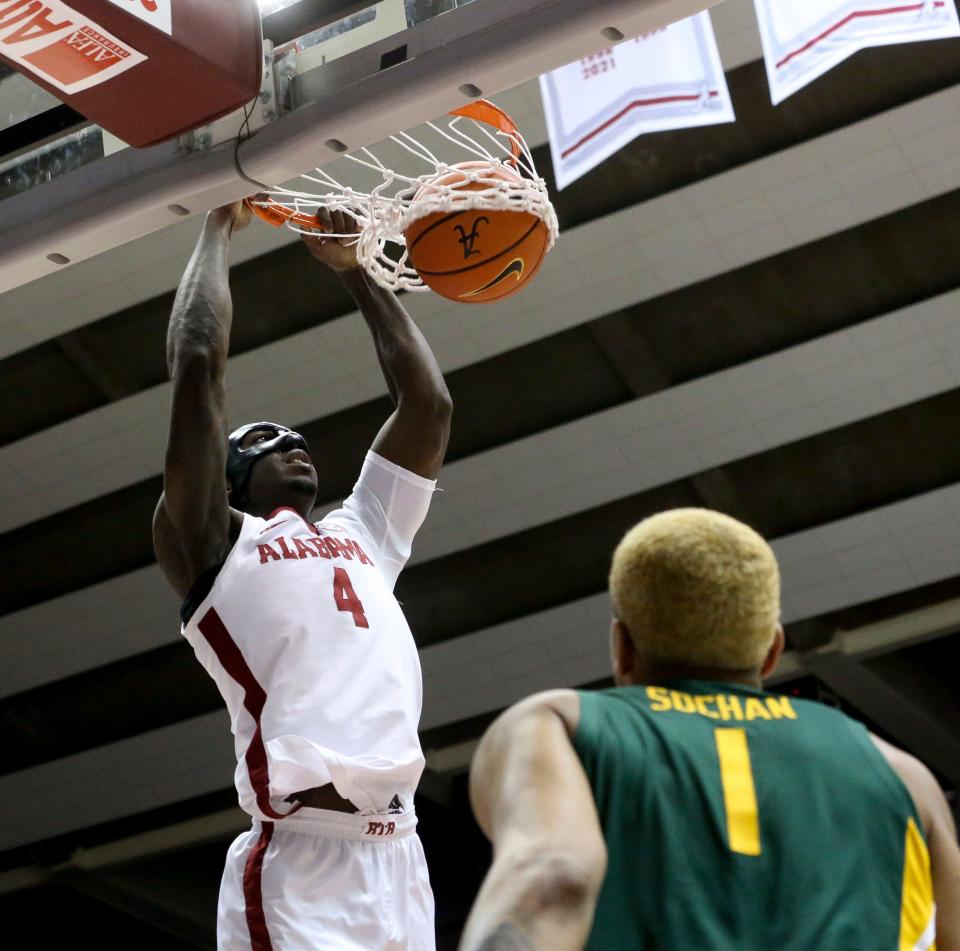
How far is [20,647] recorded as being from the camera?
1251 cm

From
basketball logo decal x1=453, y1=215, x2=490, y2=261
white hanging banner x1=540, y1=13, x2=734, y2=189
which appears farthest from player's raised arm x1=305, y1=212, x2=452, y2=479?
white hanging banner x1=540, y1=13, x2=734, y2=189

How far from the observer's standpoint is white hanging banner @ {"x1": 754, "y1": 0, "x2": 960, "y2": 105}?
689 cm

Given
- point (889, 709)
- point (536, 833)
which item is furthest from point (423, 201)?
point (889, 709)

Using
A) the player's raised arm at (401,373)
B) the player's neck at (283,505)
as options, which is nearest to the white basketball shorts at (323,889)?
the player's neck at (283,505)

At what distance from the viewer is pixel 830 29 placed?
7062mm

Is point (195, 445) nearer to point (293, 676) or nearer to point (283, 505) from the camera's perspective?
point (283, 505)

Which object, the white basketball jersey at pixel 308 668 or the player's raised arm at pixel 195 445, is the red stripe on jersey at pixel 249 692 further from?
the player's raised arm at pixel 195 445

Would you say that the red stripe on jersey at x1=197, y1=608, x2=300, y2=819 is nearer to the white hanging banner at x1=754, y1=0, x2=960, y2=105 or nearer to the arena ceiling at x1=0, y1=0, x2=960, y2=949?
the white hanging banner at x1=754, y1=0, x2=960, y2=105

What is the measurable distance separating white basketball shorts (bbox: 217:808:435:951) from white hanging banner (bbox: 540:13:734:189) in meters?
4.32

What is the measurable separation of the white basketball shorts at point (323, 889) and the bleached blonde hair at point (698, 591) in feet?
5.55

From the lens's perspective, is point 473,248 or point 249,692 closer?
point 249,692

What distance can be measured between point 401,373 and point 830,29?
343 centimetres

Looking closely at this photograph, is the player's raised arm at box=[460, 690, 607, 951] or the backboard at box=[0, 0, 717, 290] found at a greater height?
the backboard at box=[0, 0, 717, 290]

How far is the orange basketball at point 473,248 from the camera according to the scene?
4371mm
